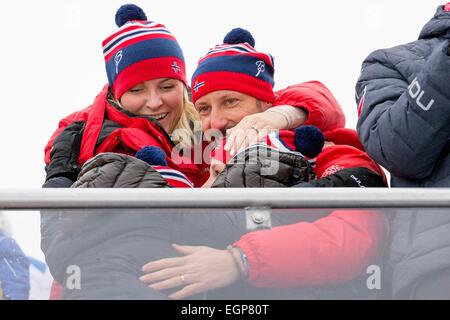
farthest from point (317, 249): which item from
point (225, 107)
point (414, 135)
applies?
point (225, 107)

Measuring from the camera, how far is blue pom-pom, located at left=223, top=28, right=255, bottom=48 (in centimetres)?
421

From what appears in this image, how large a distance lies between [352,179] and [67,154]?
118cm

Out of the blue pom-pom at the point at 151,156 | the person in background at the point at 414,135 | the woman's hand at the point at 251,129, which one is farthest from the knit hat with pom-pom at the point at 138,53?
the person in background at the point at 414,135

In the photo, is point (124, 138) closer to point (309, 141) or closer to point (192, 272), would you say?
point (309, 141)

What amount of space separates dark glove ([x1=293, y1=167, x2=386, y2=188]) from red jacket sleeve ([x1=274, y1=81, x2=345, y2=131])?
60 cm

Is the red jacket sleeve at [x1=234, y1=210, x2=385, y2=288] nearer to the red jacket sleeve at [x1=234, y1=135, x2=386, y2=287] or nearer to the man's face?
the red jacket sleeve at [x1=234, y1=135, x2=386, y2=287]

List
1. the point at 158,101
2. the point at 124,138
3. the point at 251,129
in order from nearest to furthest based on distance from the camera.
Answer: the point at 251,129, the point at 124,138, the point at 158,101

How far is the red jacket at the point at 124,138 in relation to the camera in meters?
3.74

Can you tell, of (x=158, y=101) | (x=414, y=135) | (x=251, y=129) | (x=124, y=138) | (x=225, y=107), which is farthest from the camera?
(x=158, y=101)

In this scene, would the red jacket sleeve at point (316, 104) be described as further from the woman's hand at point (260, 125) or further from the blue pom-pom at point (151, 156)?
the blue pom-pom at point (151, 156)

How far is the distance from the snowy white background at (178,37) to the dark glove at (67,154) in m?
1.42

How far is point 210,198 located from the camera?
227 centimetres

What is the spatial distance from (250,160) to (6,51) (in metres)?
4.03
